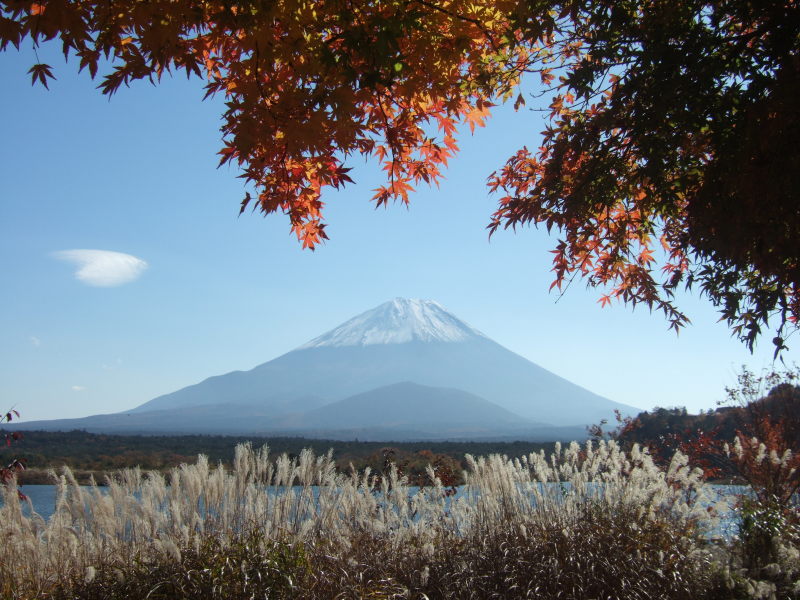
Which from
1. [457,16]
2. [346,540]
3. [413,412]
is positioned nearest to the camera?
[457,16]

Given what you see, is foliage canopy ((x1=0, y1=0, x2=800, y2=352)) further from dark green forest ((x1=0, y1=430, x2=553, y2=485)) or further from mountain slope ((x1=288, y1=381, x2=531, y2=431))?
mountain slope ((x1=288, y1=381, x2=531, y2=431))

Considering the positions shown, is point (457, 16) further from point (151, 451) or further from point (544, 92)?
point (151, 451)

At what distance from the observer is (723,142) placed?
3.06m

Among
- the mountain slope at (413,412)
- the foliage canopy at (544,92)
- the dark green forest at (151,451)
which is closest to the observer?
→ the foliage canopy at (544,92)

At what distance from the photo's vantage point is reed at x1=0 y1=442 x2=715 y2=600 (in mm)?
3342

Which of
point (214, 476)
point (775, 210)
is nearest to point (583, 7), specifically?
point (775, 210)

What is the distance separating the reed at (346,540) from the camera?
3.34 m


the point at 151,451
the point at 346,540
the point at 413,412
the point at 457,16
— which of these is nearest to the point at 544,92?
the point at 457,16

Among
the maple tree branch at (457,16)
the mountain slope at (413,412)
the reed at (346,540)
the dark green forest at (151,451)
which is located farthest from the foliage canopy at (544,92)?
the mountain slope at (413,412)

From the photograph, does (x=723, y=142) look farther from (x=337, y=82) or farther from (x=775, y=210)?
(x=337, y=82)

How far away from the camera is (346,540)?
3.70 metres

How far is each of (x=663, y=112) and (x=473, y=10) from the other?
1.23 m

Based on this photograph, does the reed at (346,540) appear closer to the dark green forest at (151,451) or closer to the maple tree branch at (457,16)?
the maple tree branch at (457,16)

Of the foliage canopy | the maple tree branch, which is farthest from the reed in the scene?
the maple tree branch
